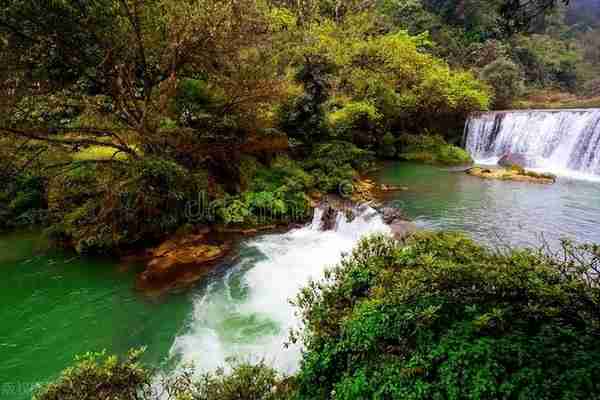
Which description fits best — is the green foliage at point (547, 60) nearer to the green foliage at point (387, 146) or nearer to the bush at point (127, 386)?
the green foliage at point (387, 146)

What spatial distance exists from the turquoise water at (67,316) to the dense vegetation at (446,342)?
2.12 meters

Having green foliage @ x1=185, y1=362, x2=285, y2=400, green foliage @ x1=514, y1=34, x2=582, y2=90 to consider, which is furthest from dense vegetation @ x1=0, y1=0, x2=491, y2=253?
green foliage @ x1=514, y1=34, x2=582, y2=90

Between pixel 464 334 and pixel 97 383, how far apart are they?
2.95m

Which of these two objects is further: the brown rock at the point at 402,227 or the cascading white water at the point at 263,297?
the brown rock at the point at 402,227

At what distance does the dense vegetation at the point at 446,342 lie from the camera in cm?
205

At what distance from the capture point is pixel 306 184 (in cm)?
959

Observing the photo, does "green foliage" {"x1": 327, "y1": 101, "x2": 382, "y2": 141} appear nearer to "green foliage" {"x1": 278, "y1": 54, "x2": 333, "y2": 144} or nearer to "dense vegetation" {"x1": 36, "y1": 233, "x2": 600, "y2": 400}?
"green foliage" {"x1": 278, "y1": 54, "x2": 333, "y2": 144}

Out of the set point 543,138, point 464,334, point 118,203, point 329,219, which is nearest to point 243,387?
point 464,334

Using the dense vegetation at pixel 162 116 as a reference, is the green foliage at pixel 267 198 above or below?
below

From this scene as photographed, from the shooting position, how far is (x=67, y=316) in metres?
5.44

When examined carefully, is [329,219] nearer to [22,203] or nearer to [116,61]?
[116,61]

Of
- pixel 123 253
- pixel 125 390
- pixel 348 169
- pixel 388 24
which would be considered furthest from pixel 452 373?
pixel 388 24

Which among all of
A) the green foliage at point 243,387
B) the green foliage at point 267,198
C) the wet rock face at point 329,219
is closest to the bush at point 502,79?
the green foliage at point 267,198

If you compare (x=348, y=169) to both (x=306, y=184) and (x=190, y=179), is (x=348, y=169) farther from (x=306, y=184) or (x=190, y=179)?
(x=190, y=179)
